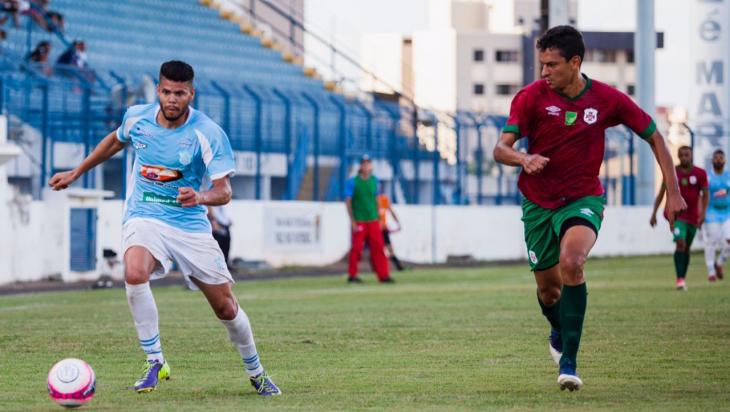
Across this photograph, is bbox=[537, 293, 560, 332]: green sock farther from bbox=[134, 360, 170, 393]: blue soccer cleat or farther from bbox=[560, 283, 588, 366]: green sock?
bbox=[134, 360, 170, 393]: blue soccer cleat

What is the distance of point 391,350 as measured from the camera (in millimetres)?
12977

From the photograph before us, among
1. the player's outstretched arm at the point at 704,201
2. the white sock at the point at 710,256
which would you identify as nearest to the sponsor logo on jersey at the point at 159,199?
the player's outstretched arm at the point at 704,201

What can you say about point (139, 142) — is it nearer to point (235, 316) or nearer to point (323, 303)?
point (235, 316)

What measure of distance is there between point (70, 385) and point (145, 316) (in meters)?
1.10

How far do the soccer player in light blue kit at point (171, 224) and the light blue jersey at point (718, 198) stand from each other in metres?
16.8

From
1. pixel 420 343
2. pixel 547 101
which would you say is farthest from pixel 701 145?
pixel 547 101

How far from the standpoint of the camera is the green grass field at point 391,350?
9344mm

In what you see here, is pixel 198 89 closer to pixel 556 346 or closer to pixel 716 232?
pixel 716 232

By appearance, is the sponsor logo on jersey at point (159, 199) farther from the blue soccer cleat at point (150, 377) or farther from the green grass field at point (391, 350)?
the green grass field at point (391, 350)

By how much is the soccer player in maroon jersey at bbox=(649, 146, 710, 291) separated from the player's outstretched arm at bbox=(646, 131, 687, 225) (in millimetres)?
12506

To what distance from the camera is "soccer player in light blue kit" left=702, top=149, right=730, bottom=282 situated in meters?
25.3

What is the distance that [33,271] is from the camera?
26891mm

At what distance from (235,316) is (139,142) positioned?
1.26 meters

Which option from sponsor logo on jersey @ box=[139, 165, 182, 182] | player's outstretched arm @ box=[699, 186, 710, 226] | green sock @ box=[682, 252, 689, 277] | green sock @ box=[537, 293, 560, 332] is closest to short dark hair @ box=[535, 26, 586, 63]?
green sock @ box=[537, 293, 560, 332]
